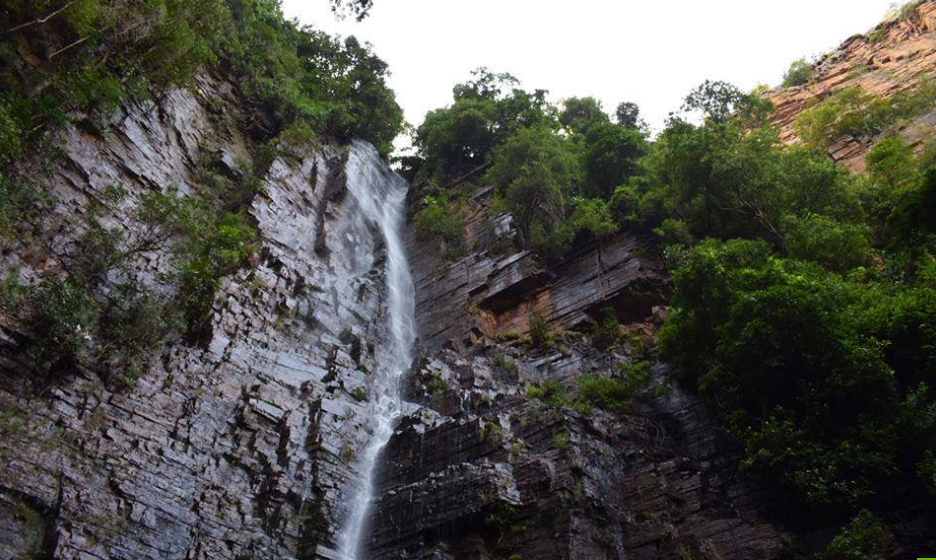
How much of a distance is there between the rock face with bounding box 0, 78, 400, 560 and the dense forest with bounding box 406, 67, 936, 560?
649 cm

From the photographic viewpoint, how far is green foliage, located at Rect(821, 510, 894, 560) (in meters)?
8.80

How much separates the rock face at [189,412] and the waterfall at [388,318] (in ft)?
1.33

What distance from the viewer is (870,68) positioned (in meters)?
29.2

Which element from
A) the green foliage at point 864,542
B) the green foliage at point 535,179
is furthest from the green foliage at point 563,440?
the green foliage at point 535,179

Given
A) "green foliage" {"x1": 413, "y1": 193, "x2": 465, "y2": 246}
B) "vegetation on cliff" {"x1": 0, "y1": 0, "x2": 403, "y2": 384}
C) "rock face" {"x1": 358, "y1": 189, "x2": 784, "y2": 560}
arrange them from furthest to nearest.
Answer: "green foliage" {"x1": 413, "y1": 193, "x2": 465, "y2": 246}
"vegetation on cliff" {"x1": 0, "y1": 0, "x2": 403, "y2": 384}
"rock face" {"x1": 358, "y1": 189, "x2": 784, "y2": 560}

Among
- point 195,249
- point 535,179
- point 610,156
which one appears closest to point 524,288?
point 535,179

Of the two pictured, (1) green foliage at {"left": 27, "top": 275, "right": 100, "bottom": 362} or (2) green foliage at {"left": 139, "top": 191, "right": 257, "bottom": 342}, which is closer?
(1) green foliage at {"left": 27, "top": 275, "right": 100, "bottom": 362}

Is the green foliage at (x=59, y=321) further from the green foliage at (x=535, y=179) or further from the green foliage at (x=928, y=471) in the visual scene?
the green foliage at (x=535, y=179)

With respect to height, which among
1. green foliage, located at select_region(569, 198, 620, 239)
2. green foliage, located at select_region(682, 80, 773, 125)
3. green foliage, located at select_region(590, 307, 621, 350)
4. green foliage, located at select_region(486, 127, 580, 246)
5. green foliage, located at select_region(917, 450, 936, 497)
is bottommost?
green foliage, located at select_region(917, 450, 936, 497)

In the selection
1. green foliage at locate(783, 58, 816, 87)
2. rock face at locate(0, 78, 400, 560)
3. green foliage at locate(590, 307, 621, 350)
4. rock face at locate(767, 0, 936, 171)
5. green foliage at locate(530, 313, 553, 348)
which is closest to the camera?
rock face at locate(0, 78, 400, 560)

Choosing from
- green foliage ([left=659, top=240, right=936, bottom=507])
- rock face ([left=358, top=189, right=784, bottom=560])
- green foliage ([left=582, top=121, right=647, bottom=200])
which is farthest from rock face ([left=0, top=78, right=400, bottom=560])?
green foliage ([left=582, top=121, right=647, bottom=200])

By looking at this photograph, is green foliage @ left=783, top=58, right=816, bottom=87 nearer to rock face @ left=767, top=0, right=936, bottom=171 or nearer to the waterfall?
rock face @ left=767, top=0, right=936, bottom=171

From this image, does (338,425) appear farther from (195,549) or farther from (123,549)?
(123,549)

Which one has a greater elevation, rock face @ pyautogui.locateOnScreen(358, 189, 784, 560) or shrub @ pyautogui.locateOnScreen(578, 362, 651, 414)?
shrub @ pyautogui.locateOnScreen(578, 362, 651, 414)
